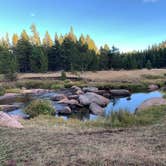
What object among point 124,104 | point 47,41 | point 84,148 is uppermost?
point 47,41

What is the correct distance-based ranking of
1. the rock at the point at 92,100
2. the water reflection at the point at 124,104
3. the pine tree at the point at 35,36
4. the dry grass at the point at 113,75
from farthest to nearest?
the pine tree at the point at 35,36, the dry grass at the point at 113,75, the rock at the point at 92,100, the water reflection at the point at 124,104

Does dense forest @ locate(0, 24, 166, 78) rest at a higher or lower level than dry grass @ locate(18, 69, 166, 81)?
higher

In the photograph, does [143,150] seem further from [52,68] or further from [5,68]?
[52,68]

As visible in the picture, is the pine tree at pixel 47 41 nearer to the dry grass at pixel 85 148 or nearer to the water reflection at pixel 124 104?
the water reflection at pixel 124 104

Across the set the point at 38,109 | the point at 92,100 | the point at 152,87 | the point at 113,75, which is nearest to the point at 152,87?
the point at 152,87

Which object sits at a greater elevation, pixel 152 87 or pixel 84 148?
pixel 84 148

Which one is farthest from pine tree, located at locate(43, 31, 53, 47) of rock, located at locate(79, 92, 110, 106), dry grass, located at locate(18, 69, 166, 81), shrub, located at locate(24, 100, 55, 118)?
shrub, located at locate(24, 100, 55, 118)

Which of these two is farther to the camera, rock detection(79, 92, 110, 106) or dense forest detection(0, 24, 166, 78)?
dense forest detection(0, 24, 166, 78)

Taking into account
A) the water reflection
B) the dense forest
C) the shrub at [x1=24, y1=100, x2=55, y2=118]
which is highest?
the dense forest

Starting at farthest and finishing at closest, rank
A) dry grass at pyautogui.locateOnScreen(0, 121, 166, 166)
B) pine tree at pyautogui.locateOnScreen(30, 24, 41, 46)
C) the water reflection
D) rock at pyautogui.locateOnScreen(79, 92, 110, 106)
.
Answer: pine tree at pyautogui.locateOnScreen(30, 24, 41, 46) < rock at pyautogui.locateOnScreen(79, 92, 110, 106) < the water reflection < dry grass at pyautogui.locateOnScreen(0, 121, 166, 166)

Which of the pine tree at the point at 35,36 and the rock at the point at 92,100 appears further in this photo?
the pine tree at the point at 35,36

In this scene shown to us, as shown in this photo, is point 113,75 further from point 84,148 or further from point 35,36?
point 84,148

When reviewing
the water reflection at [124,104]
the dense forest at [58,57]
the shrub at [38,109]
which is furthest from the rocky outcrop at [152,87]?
the dense forest at [58,57]

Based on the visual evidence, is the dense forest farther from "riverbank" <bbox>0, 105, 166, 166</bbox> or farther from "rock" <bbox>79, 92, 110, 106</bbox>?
"riverbank" <bbox>0, 105, 166, 166</bbox>
